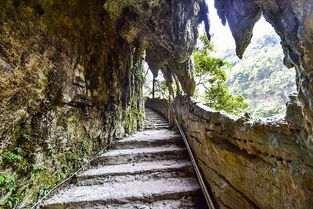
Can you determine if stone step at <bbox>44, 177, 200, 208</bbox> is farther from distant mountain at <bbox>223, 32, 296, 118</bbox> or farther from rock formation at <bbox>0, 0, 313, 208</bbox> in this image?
distant mountain at <bbox>223, 32, 296, 118</bbox>

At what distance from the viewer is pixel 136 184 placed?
9.97ft

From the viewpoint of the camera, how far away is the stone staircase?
263 centimetres

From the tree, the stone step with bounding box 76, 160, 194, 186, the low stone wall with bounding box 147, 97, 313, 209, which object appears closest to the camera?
the low stone wall with bounding box 147, 97, 313, 209

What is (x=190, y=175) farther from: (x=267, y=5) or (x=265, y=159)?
(x=267, y=5)

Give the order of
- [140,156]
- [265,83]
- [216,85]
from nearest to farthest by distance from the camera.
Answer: [140,156] → [216,85] → [265,83]

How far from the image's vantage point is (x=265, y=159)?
1366 millimetres

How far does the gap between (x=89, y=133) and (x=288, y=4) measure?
3.78 metres

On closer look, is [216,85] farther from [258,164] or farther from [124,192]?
[258,164]

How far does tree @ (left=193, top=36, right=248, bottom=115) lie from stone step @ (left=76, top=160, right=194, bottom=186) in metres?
5.93

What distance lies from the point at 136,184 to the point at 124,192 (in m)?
0.28

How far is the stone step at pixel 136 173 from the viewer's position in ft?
10.6

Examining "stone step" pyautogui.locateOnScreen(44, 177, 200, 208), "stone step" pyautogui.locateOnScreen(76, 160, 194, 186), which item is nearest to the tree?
"stone step" pyautogui.locateOnScreen(76, 160, 194, 186)

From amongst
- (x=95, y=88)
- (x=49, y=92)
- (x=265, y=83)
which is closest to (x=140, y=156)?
(x=95, y=88)

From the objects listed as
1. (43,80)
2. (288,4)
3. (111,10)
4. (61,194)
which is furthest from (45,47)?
(288,4)
